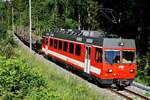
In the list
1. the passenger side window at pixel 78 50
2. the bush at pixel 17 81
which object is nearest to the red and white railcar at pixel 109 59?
the passenger side window at pixel 78 50

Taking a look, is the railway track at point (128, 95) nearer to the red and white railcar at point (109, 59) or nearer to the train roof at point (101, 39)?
the red and white railcar at point (109, 59)

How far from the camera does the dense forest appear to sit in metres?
27.8

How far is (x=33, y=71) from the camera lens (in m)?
14.2

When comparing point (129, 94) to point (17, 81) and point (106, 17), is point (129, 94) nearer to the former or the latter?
point (17, 81)

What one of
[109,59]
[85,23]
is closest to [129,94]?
[109,59]

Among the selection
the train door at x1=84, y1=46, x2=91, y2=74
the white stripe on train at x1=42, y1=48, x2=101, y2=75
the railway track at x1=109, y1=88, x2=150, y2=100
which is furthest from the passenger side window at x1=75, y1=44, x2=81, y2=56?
Answer: the railway track at x1=109, y1=88, x2=150, y2=100

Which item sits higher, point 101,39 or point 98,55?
point 101,39

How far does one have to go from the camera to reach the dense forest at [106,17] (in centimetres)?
2777

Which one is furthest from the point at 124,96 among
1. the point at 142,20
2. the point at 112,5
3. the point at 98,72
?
the point at 112,5

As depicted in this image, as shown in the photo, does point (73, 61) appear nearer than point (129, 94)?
No

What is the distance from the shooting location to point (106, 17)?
104ft

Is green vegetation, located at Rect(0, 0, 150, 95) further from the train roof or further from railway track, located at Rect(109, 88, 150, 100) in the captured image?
the train roof

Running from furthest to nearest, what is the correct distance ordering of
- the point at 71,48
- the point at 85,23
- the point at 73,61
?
the point at 85,23, the point at 71,48, the point at 73,61

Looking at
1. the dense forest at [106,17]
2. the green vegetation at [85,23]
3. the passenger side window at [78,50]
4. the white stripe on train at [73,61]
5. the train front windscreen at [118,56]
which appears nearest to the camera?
the green vegetation at [85,23]
